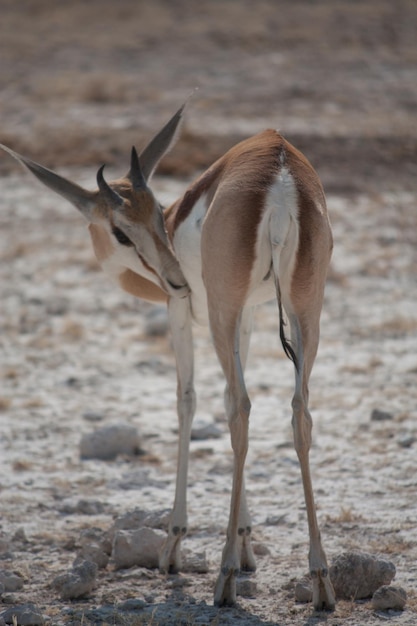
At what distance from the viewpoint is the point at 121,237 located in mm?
5598

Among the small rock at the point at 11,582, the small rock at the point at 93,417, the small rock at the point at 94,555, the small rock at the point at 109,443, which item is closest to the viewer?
the small rock at the point at 11,582

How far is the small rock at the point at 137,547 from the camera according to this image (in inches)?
213

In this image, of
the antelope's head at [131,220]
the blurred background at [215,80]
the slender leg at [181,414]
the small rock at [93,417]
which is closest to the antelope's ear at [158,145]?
the antelope's head at [131,220]

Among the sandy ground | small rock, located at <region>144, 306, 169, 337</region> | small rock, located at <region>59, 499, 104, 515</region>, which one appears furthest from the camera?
small rock, located at <region>144, 306, 169, 337</region>

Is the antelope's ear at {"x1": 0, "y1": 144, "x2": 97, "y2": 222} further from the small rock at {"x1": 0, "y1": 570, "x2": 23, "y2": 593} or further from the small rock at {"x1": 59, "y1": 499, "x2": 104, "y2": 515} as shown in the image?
the small rock at {"x1": 0, "y1": 570, "x2": 23, "y2": 593}


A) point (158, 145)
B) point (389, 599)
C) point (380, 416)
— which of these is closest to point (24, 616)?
point (389, 599)

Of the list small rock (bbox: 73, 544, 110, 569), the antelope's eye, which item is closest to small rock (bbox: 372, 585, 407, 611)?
small rock (bbox: 73, 544, 110, 569)

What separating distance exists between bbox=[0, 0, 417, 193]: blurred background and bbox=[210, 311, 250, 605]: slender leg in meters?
8.75

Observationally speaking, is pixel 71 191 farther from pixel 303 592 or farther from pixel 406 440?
pixel 406 440

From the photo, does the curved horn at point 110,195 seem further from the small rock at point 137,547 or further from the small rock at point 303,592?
the small rock at point 303,592

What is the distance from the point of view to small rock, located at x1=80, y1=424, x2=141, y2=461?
7102 millimetres

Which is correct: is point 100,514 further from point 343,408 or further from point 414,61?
point 414,61

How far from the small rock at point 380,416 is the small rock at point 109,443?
65.0 inches

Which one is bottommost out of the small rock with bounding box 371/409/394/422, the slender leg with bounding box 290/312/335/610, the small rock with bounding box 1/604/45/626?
the small rock with bounding box 371/409/394/422
